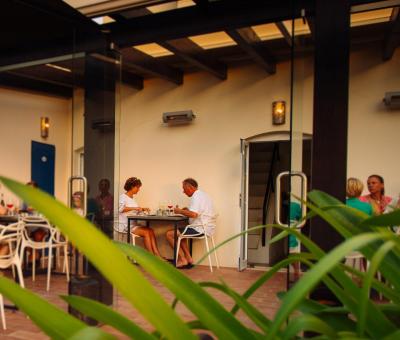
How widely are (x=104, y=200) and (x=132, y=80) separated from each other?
165 inches

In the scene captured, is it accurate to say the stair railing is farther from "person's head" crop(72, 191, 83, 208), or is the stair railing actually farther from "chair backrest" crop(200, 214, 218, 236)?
"person's head" crop(72, 191, 83, 208)

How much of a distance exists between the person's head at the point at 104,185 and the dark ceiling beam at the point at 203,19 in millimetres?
1209

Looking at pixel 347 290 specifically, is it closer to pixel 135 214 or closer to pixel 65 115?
pixel 135 214

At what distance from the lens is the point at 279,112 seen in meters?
6.52

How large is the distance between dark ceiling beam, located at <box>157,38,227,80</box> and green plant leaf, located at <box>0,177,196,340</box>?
5.20m

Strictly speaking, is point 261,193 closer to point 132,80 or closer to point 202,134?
point 202,134

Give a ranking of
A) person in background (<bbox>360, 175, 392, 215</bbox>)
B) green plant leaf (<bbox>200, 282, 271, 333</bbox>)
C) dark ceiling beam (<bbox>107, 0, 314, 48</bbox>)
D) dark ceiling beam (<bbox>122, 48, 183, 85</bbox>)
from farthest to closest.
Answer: dark ceiling beam (<bbox>122, 48, 183, 85</bbox>) → person in background (<bbox>360, 175, 392, 215</bbox>) → dark ceiling beam (<bbox>107, 0, 314, 48</bbox>) → green plant leaf (<bbox>200, 282, 271, 333</bbox>)

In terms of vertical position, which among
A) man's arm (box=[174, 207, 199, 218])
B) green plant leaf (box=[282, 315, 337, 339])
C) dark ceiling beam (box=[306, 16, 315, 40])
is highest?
dark ceiling beam (box=[306, 16, 315, 40])

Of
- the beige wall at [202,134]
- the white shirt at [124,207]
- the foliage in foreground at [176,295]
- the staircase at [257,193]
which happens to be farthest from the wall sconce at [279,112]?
the foliage in foreground at [176,295]

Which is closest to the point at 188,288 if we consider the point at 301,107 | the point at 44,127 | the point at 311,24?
the point at 301,107

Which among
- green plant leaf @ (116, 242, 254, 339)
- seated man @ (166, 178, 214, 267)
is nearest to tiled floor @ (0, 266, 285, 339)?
seated man @ (166, 178, 214, 267)

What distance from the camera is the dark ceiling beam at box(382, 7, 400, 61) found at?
181 inches

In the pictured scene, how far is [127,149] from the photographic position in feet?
25.5

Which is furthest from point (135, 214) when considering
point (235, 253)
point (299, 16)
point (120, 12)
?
point (299, 16)
